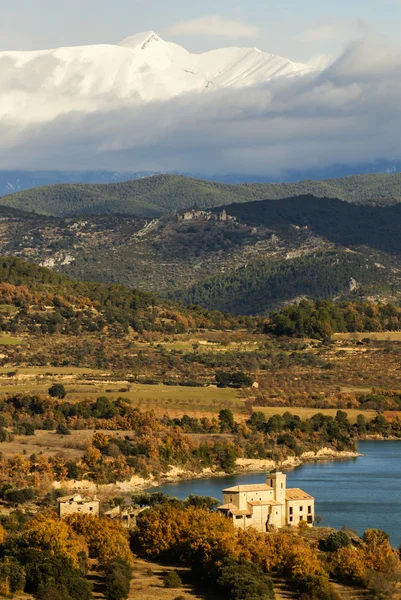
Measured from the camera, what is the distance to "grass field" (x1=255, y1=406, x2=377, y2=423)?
90438mm

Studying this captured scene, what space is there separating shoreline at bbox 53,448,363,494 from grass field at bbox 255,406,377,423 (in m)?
7.59

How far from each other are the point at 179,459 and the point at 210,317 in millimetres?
60466

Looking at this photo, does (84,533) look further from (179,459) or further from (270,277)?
(270,277)

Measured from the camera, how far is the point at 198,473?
2904 inches

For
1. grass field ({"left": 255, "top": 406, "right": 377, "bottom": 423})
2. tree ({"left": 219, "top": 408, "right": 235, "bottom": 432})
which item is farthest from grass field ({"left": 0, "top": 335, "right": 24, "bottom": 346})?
tree ({"left": 219, "top": 408, "right": 235, "bottom": 432})

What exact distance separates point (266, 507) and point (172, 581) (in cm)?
744

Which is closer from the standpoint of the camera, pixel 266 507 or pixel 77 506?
pixel 266 507

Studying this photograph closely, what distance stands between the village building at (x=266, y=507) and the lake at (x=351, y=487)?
7.80 ft

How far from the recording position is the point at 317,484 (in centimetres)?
6956

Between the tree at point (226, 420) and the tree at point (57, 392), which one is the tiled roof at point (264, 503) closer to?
the tree at point (226, 420)

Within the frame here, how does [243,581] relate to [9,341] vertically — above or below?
below

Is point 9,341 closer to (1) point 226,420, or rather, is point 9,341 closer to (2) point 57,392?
(2) point 57,392

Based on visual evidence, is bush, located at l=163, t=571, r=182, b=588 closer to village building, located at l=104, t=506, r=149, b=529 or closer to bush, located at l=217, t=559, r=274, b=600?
bush, located at l=217, t=559, r=274, b=600

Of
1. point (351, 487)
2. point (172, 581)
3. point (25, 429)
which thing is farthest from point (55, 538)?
point (25, 429)
